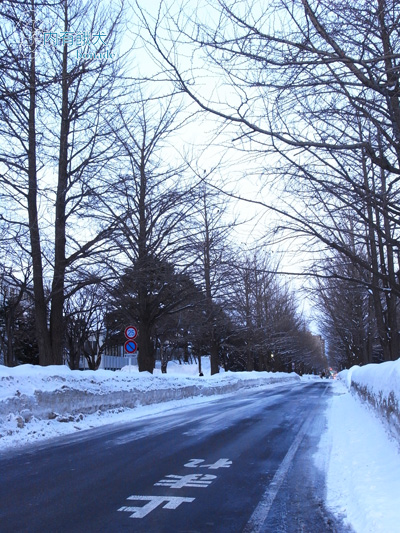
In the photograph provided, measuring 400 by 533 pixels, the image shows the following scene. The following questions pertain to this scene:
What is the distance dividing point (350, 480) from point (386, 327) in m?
17.6

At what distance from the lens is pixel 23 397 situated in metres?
11.4

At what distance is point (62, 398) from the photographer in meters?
13.0

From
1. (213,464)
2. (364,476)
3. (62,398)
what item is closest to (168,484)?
(213,464)

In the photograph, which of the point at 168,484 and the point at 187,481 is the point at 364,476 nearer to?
the point at 187,481

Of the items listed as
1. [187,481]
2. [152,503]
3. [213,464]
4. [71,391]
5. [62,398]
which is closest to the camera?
[152,503]

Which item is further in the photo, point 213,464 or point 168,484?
point 213,464

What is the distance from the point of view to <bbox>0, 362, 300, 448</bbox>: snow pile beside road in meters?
10.8

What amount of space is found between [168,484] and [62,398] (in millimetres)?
7469

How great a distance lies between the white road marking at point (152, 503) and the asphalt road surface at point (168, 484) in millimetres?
10

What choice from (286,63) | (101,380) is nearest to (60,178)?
(101,380)

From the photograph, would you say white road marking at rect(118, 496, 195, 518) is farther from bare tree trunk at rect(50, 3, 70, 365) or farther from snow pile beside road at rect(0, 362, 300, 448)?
bare tree trunk at rect(50, 3, 70, 365)

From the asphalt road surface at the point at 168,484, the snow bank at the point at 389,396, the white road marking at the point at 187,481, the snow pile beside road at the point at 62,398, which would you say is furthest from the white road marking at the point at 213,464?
the snow pile beside road at the point at 62,398

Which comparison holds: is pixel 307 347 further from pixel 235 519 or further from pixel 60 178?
pixel 235 519

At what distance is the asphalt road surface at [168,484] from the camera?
15.5 feet
